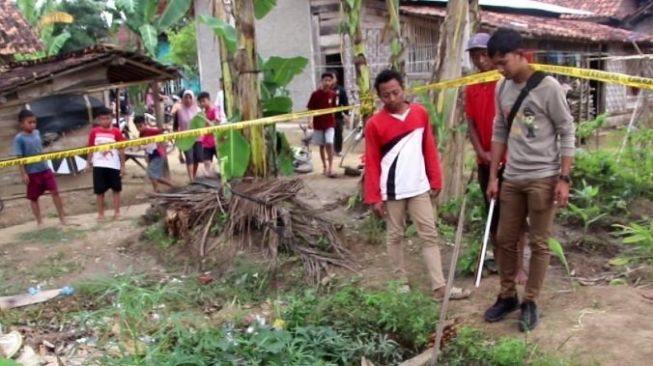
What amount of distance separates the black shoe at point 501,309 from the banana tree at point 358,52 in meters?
2.92

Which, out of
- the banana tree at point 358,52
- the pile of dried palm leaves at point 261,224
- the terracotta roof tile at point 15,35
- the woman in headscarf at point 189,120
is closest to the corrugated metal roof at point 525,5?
the woman in headscarf at point 189,120

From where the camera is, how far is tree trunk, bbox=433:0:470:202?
6387mm

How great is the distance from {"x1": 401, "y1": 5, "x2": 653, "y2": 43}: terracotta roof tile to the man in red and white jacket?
9.58 meters

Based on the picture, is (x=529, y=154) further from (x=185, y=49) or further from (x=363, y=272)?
(x=185, y=49)

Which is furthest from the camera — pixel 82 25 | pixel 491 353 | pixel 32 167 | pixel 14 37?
pixel 82 25

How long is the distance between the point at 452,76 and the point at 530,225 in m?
2.64

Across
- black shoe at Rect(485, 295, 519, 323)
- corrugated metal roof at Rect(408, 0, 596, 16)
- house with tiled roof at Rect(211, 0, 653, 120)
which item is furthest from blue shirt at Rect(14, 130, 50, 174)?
corrugated metal roof at Rect(408, 0, 596, 16)

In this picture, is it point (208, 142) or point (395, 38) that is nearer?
point (395, 38)

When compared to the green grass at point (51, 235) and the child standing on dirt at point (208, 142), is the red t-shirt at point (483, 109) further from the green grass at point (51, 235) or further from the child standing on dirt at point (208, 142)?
the child standing on dirt at point (208, 142)

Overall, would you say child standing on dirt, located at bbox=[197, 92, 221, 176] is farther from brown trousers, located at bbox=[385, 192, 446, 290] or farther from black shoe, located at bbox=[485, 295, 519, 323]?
black shoe, located at bbox=[485, 295, 519, 323]

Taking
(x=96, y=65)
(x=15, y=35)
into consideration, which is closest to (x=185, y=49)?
(x=15, y=35)

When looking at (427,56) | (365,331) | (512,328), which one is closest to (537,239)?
(512,328)

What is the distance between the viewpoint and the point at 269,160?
6.58 metres

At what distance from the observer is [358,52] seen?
23.3ft
